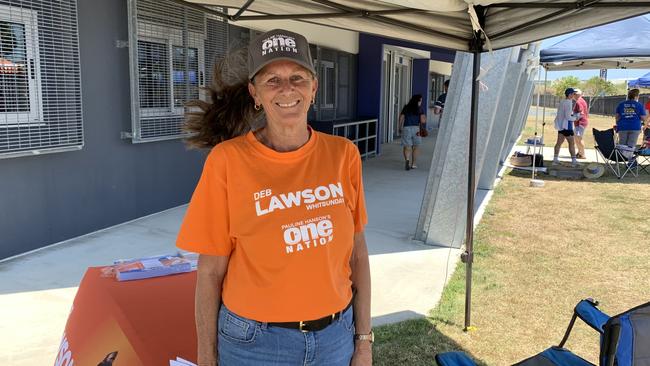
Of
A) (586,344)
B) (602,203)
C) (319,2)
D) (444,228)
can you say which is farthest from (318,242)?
(602,203)

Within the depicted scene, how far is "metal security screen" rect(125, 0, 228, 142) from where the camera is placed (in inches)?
236

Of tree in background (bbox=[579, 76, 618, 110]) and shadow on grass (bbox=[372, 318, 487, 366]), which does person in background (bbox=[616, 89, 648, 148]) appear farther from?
tree in background (bbox=[579, 76, 618, 110])

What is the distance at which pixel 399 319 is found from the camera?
12.6 ft

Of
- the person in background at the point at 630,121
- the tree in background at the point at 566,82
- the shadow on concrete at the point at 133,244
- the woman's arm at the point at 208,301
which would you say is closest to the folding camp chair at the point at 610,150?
the person in background at the point at 630,121

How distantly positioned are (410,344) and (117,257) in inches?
116

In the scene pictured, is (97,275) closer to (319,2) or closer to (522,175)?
(319,2)

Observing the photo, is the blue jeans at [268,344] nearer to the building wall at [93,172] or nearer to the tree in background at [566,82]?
the building wall at [93,172]

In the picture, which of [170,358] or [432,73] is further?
[432,73]

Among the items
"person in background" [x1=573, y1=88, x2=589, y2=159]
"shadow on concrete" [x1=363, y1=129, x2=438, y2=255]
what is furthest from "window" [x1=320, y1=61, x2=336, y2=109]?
"person in background" [x1=573, y1=88, x2=589, y2=159]

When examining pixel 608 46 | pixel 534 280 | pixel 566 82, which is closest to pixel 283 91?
pixel 534 280

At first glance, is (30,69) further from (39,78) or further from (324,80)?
(324,80)

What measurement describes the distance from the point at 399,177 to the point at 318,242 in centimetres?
854

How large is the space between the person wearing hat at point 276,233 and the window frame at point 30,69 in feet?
12.8

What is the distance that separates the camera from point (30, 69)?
4816 mm
